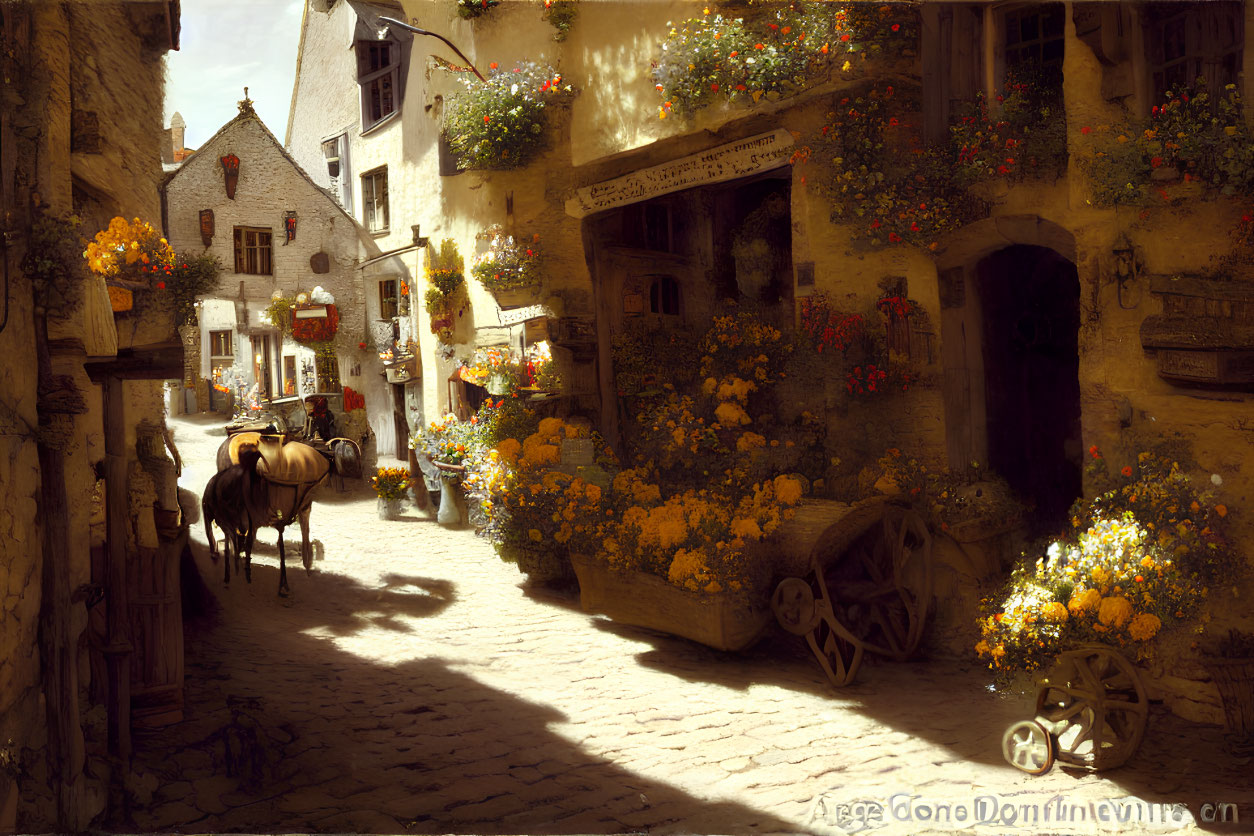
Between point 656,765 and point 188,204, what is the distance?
6.46 metres

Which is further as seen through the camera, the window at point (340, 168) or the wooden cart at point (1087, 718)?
the window at point (340, 168)

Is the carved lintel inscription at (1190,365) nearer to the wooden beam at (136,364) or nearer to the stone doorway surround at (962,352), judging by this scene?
the stone doorway surround at (962,352)

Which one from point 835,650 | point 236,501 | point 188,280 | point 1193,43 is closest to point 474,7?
point 188,280

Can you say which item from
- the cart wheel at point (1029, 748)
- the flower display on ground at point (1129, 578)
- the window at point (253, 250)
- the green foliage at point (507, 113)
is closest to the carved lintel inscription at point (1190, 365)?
the flower display on ground at point (1129, 578)

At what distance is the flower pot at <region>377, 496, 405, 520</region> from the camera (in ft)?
46.8

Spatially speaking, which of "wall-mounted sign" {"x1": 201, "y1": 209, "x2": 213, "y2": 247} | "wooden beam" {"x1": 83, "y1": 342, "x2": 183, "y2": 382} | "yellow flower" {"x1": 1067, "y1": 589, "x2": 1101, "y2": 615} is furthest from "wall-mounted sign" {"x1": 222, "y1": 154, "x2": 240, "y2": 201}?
"yellow flower" {"x1": 1067, "y1": 589, "x2": 1101, "y2": 615}

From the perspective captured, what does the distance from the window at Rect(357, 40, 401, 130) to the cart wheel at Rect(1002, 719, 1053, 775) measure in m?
12.5

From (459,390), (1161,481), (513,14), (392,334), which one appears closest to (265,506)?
(459,390)

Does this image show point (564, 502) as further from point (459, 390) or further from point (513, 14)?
point (513, 14)

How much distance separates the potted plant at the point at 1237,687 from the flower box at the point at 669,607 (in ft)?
11.1

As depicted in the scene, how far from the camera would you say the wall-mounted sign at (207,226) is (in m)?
7.75

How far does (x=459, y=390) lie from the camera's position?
14281mm

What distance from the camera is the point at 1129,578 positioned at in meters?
5.85

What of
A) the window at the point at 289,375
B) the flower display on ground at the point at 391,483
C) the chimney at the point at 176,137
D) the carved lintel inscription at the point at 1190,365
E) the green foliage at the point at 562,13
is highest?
the green foliage at the point at 562,13
